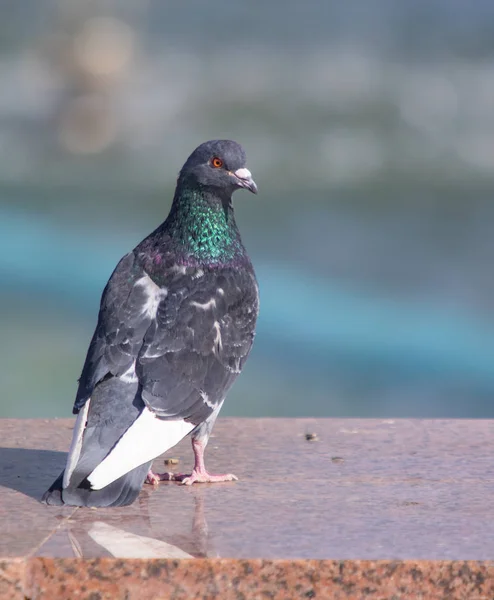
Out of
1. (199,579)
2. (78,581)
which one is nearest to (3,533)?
(78,581)

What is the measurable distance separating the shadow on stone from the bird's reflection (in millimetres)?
578

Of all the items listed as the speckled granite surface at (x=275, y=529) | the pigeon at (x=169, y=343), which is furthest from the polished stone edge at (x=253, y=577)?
the pigeon at (x=169, y=343)

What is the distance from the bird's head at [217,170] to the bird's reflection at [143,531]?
1.91 metres

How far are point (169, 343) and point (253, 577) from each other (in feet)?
5.32

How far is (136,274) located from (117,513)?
4.85 ft

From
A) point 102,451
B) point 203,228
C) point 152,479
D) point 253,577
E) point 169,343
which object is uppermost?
point 203,228

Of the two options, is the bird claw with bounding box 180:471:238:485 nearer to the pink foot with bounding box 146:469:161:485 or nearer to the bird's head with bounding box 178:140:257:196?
the pink foot with bounding box 146:469:161:485

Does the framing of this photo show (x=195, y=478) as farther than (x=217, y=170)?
No

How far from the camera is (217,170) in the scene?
6801 mm

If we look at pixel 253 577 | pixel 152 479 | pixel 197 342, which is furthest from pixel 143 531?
pixel 197 342

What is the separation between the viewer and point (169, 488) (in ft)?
20.3

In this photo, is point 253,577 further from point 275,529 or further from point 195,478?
point 195,478

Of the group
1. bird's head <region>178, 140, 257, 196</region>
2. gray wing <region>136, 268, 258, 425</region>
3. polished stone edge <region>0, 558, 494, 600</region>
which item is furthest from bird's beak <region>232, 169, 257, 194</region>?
polished stone edge <region>0, 558, 494, 600</region>

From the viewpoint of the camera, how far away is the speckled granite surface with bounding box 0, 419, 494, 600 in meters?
4.80
